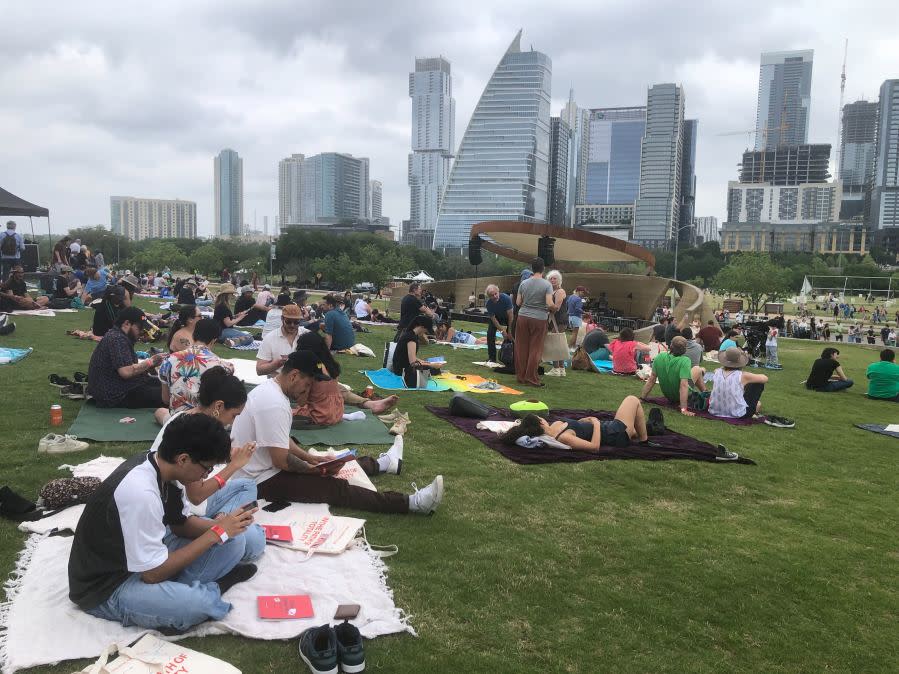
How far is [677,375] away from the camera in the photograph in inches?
365

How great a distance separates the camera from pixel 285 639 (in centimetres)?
313

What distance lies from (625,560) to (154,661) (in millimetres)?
2767

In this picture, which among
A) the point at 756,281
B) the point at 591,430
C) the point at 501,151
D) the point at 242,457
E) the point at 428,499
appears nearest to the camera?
the point at 242,457

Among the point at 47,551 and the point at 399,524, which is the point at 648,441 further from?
the point at 47,551

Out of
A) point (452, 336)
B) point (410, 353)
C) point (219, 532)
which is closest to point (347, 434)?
point (410, 353)

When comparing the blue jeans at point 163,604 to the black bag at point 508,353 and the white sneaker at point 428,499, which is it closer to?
the white sneaker at point 428,499

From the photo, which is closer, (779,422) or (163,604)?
(163,604)

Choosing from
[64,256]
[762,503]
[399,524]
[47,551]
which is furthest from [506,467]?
[64,256]

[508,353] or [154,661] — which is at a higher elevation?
[508,353]

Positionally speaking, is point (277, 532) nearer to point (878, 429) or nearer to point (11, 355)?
point (11, 355)

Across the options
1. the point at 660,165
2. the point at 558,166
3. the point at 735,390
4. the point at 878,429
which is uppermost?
the point at 660,165

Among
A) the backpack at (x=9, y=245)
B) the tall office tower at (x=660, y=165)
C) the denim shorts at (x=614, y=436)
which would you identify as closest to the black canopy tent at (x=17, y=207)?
the backpack at (x=9, y=245)

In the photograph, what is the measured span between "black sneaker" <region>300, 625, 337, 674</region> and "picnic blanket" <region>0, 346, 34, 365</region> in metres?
8.40

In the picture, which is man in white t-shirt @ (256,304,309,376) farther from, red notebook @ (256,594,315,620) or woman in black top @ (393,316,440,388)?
red notebook @ (256,594,315,620)
